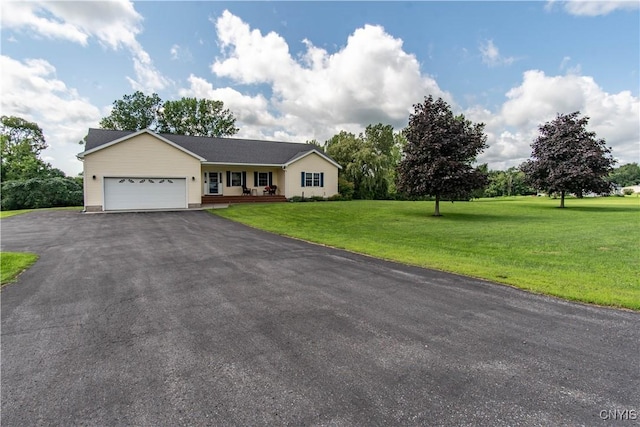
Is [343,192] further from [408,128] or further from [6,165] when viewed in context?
[6,165]

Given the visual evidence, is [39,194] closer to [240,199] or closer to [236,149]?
[236,149]

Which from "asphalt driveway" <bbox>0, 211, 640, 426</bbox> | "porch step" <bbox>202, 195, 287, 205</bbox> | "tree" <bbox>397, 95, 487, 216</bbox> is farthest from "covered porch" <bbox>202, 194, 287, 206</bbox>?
"asphalt driveway" <bbox>0, 211, 640, 426</bbox>

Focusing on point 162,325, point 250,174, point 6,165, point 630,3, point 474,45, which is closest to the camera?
point 162,325

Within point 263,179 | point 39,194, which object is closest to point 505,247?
point 263,179

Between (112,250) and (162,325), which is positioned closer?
(162,325)

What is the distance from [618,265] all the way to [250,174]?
23.3 meters

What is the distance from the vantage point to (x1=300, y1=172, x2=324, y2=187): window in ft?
86.5

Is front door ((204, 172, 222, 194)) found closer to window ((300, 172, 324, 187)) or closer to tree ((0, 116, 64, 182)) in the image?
window ((300, 172, 324, 187))

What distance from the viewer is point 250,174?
26094mm

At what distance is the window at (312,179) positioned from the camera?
26.4 m

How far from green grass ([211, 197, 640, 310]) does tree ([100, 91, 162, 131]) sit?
33.6m

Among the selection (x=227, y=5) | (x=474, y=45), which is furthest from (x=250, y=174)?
(x=474, y=45)

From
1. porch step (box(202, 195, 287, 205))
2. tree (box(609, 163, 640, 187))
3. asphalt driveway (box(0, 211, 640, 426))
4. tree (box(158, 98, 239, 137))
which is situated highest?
tree (box(158, 98, 239, 137))

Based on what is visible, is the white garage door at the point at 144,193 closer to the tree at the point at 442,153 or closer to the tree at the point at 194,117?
the tree at the point at 442,153
